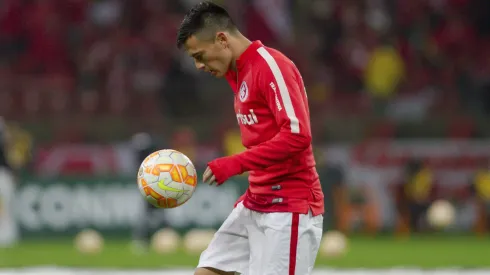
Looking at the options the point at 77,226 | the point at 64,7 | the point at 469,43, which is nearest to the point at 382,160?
the point at 469,43

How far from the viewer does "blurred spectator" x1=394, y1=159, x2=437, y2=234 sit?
18062 millimetres

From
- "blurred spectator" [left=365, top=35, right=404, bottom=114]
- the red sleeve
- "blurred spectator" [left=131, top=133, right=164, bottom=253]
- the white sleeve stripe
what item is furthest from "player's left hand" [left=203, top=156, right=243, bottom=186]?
"blurred spectator" [left=365, top=35, right=404, bottom=114]

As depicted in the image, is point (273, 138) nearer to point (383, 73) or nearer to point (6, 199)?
point (6, 199)

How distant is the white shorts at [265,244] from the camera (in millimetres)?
6250

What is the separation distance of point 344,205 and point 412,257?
4.11 metres

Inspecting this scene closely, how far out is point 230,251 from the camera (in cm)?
670

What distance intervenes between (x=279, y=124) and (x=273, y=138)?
3.7 inches

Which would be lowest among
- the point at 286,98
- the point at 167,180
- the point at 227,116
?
the point at 167,180

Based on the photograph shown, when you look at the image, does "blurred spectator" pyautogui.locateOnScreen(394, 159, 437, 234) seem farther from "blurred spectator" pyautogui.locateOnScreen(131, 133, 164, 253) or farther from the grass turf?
"blurred spectator" pyautogui.locateOnScreen(131, 133, 164, 253)

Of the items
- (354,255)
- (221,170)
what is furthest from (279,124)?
(354,255)

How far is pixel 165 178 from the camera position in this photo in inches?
250

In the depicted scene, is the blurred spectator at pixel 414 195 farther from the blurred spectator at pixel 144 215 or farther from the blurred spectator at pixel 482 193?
the blurred spectator at pixel 144 215

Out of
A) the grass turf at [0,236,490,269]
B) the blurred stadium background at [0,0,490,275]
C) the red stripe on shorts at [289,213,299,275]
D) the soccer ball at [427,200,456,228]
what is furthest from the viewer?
the soccer ball at [427,200,456,228]

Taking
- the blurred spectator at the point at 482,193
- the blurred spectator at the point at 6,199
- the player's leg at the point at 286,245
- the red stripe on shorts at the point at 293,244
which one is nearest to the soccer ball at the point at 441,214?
the blurred spectator at the point at 482,193
